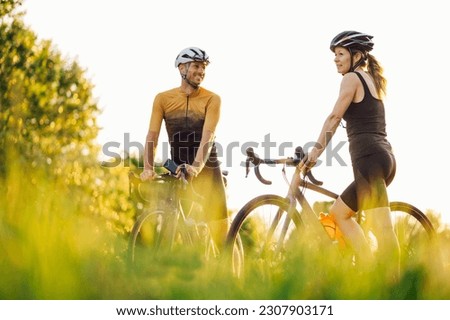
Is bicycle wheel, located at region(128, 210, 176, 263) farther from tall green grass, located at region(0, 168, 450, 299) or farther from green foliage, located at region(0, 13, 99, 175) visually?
green foliage, located at region(0, 13, 99, 175)

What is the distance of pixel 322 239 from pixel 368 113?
117cm

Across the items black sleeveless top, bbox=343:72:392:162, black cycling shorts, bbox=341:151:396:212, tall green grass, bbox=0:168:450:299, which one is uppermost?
black sleeveless top, bbox=343:72:392:162

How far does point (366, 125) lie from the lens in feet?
21.4

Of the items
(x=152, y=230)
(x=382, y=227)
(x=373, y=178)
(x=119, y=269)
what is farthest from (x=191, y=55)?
(x=119, y=269)

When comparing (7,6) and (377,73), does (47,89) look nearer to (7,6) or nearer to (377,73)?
(7,6)

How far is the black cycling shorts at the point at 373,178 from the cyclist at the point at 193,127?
1571 mm

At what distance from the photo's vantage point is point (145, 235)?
6930 millimetres

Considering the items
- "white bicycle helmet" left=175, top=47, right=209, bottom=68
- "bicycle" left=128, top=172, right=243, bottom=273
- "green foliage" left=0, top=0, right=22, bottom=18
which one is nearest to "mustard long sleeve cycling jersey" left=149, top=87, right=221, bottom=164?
"white bicycle helmet" left=175, top=47, right=209, bottom=68

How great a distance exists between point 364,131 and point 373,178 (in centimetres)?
39

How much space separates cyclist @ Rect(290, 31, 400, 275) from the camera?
21.2 ft

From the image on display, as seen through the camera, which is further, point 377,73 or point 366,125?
point 377,73

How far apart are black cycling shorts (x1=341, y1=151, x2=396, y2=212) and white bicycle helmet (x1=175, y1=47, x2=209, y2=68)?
1.79 m

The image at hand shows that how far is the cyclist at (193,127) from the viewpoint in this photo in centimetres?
751

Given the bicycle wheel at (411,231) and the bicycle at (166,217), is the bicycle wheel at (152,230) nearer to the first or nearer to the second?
the bicycle at (166,217)
